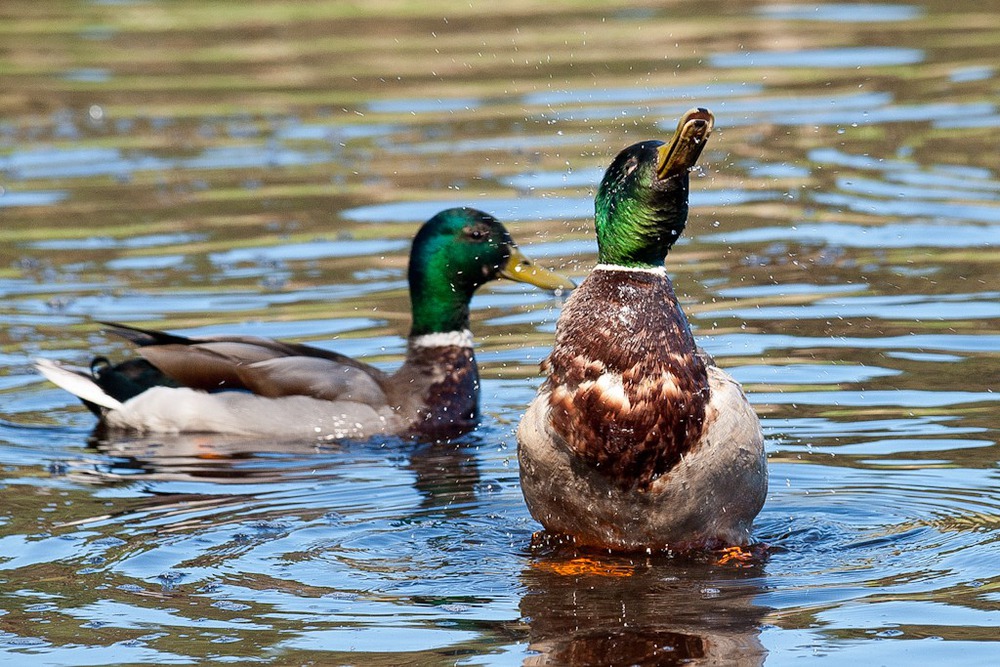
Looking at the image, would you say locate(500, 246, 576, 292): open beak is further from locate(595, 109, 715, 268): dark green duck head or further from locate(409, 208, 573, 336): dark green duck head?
locate(595, 109, 715, 268): dark green duck head

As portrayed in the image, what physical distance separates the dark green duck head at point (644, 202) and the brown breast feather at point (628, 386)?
0.15m

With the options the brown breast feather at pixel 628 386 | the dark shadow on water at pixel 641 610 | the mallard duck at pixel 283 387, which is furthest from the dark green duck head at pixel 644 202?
the mallard duck at pixel 283 387

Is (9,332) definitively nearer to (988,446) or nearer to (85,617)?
(85,617)

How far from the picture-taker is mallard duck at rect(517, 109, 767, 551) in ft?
19.5

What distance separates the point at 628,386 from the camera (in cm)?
595

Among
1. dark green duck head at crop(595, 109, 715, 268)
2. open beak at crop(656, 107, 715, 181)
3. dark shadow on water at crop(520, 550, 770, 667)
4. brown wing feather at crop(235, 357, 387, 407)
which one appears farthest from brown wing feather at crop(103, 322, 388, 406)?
open beak at crop(656, 107, 715, 181)

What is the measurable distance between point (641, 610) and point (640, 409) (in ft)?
2.10

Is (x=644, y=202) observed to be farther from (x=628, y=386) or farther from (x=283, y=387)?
(x=283, y=387)

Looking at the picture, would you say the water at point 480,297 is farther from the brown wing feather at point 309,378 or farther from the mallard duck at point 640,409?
the brown wing feather at point 309,378

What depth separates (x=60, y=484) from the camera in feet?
25.1

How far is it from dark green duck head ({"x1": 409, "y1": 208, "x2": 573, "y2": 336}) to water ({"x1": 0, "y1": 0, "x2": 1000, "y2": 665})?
493 mm

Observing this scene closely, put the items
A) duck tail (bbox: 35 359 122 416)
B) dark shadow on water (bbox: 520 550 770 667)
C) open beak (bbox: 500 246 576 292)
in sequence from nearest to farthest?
dark shadow on water (bbox: 520 550 770 667)
duck tail (bbox: 35 359 122 416)
open beak (bbox: 500 246 576 292)

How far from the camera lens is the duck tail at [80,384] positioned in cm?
885

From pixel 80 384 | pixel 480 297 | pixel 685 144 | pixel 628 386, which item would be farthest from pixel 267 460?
pixel 685 144
